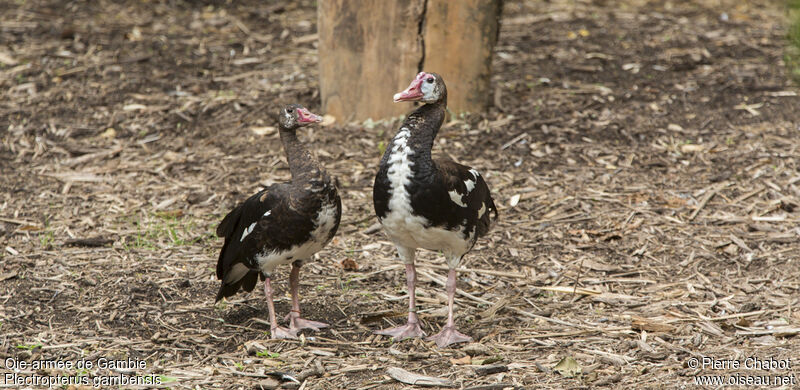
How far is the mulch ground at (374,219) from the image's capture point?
194 inches

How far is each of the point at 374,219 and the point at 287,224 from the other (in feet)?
6.28

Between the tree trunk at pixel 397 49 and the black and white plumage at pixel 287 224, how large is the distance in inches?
108

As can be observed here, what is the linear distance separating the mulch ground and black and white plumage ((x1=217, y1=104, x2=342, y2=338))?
0.96 ft

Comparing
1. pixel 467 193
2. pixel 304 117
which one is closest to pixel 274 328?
pixel 304 117

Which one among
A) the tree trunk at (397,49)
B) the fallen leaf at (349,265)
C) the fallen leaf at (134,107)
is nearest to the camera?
the fallen leaf at (349,265)

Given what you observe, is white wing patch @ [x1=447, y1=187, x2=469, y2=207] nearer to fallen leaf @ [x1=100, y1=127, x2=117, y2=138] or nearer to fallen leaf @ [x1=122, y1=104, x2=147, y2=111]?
fallen leaf @ [x1=100, y1=127, x2=117, y2=138]

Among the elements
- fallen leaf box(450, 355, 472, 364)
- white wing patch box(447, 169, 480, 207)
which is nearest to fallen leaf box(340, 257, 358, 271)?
white wing patch box(447, 169, 480, 207)

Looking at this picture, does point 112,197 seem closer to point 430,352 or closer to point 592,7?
point 430,352

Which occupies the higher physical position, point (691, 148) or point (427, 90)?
point (427, 90)

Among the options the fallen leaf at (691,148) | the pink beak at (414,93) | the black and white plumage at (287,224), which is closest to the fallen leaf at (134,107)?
the black and white plumage at (287,224)

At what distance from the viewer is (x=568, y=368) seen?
458 centimetres

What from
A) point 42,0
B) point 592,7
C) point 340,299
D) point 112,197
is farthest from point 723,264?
point 42,0

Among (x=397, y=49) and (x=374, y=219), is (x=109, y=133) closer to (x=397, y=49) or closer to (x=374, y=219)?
(x=397, y=49)

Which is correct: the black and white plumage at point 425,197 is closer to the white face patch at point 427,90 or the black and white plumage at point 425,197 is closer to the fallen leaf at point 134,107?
the white face patch at point 427,90
